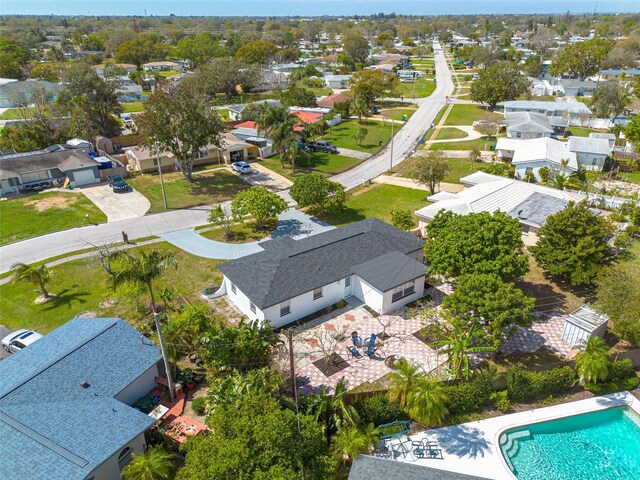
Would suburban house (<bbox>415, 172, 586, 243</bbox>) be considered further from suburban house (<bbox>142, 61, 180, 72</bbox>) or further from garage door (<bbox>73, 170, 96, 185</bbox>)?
suburban house (<bbox>142, 61, 180, 72</bbox>)

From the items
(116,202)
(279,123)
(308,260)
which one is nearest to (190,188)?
(116,202)

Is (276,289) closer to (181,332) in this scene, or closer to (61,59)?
(181,332)

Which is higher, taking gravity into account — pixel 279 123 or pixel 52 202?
pixel 279 123

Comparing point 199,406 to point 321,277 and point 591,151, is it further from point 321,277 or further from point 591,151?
point 591,151

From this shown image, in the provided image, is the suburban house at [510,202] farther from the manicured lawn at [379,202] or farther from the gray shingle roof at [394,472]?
the gray shingle roof at [394,472]

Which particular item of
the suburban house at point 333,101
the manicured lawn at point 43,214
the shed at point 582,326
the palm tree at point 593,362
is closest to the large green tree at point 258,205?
the manicured lawn at point 43,214

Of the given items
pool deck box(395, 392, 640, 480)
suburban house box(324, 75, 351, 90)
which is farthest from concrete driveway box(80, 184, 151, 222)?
suburban house box(324, 75, 351, 90)

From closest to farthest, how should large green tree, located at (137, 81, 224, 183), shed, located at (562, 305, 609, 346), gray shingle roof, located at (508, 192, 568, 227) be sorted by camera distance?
shed, located at (562, 305, 609, 346)
gray shingle roof, located at (508, 192, 568, 227)
large green tree, located at (137, 81, 224, 183)
